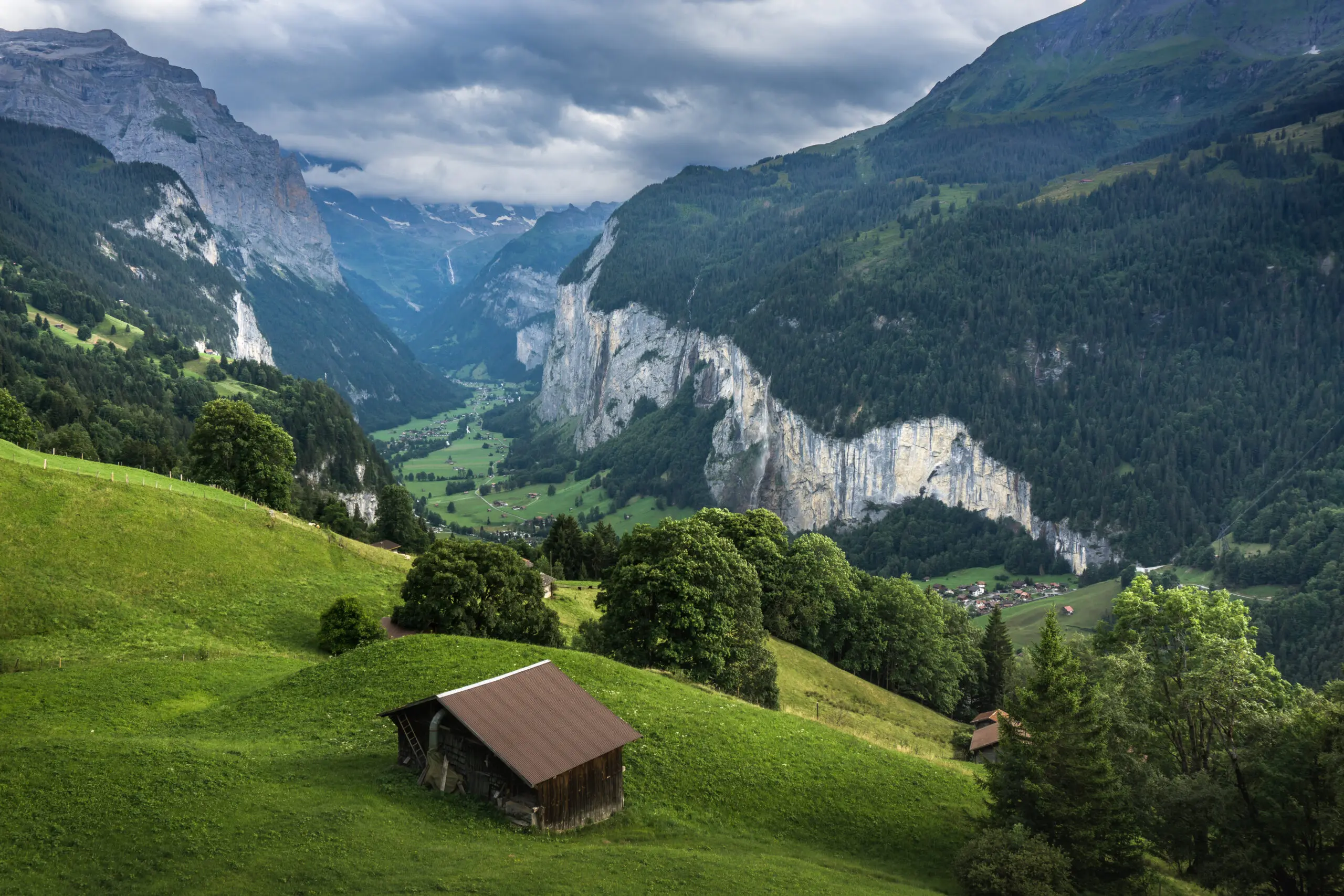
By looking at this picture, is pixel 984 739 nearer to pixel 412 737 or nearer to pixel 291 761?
pixel 412 737

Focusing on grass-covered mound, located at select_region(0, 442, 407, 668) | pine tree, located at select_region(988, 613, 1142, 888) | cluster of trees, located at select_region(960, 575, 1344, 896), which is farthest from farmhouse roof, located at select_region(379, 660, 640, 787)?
grass-covered mound, located at select_region(0, 442, 407, 668)

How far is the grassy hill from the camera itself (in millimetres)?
24281

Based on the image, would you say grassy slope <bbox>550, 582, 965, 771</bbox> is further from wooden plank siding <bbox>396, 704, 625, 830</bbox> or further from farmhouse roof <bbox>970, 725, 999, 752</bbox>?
wooden plank siding <bbox>396, 704, 625, 830</bbox>

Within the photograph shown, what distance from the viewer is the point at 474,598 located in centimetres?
5328

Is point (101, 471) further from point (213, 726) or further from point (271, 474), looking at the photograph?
point (213, 726)

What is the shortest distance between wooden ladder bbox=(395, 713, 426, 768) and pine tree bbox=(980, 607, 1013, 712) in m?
69.2

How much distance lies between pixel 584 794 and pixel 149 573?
113ft

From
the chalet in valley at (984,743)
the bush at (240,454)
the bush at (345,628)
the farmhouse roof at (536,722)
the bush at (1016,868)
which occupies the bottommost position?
the chalet in valley at (984,743)

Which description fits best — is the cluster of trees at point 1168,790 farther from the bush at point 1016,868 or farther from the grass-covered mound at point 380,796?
the grass-covered mound at point 380,796

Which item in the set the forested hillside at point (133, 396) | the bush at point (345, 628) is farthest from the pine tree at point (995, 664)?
the forested hillside at point (133, 396)

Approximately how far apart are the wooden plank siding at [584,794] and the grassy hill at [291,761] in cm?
61

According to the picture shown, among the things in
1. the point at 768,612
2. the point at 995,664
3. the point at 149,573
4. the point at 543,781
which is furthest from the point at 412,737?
the point at 995,664

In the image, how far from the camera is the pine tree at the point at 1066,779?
96.8 feet

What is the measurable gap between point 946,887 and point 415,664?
77.9 ft
